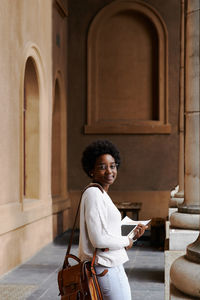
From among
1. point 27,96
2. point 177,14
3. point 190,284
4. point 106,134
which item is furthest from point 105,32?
point 190,284

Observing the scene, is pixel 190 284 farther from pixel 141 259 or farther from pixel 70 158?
pixel 70 158

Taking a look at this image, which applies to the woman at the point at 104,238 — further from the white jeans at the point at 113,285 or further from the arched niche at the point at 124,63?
the arched niche at the point at 124,63

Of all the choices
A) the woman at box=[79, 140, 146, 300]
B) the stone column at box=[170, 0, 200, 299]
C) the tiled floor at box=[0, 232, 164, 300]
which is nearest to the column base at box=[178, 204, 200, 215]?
the stone column at box=[170, 0, 200, 299]

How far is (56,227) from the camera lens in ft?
38.6

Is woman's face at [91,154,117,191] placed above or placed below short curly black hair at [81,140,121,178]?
below

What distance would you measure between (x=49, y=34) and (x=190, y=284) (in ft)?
30.8

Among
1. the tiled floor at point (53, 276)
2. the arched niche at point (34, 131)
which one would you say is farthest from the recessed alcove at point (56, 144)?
the tiled floor at point (53, 276)

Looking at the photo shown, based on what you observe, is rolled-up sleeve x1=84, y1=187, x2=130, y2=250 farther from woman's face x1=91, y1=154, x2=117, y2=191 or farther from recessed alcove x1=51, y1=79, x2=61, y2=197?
recessed alcove x1=51, y1=79, x2=61, y2=197

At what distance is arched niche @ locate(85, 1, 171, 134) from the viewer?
14.1 m

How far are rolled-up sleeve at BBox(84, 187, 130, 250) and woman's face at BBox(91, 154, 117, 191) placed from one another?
128mm

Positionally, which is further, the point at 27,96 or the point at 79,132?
the point at 79,132

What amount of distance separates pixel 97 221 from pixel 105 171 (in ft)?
1.00

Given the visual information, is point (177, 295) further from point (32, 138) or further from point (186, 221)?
point (32, 138)

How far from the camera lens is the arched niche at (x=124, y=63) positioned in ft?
46.3
